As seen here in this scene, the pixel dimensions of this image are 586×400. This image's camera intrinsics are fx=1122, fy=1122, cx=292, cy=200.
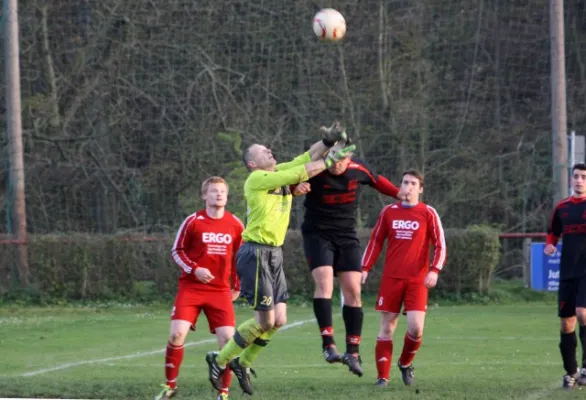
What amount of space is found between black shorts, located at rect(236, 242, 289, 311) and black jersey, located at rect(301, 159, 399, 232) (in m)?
0.80

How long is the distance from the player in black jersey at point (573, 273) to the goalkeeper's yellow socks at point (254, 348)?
2870mm

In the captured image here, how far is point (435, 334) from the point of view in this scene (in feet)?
50.7

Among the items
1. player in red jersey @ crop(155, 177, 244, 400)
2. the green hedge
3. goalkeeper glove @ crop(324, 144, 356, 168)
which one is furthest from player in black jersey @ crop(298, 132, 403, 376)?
the green hedge

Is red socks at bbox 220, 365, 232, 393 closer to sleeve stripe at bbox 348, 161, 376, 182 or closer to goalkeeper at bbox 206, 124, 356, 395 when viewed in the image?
goalkeeper at bbox 206, 124, 356, 395

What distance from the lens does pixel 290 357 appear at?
13344 mm

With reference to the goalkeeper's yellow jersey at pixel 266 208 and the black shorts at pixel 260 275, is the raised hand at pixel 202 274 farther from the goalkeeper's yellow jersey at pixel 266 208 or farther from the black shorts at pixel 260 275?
the goalkeeper's yellow jersey at pixel 266 208

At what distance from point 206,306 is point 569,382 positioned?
3.37 m

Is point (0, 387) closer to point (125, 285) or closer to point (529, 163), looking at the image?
point (125, 285)

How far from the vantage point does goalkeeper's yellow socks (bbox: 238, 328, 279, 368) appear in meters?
9.52

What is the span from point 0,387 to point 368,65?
1421 cm

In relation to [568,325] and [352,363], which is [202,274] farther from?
[568,325]

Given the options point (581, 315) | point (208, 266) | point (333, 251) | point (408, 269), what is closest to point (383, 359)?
point (408, 269)

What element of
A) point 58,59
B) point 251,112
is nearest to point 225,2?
point 251,112

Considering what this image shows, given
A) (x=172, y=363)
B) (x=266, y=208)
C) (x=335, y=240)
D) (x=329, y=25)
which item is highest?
(x=329, y=25)
